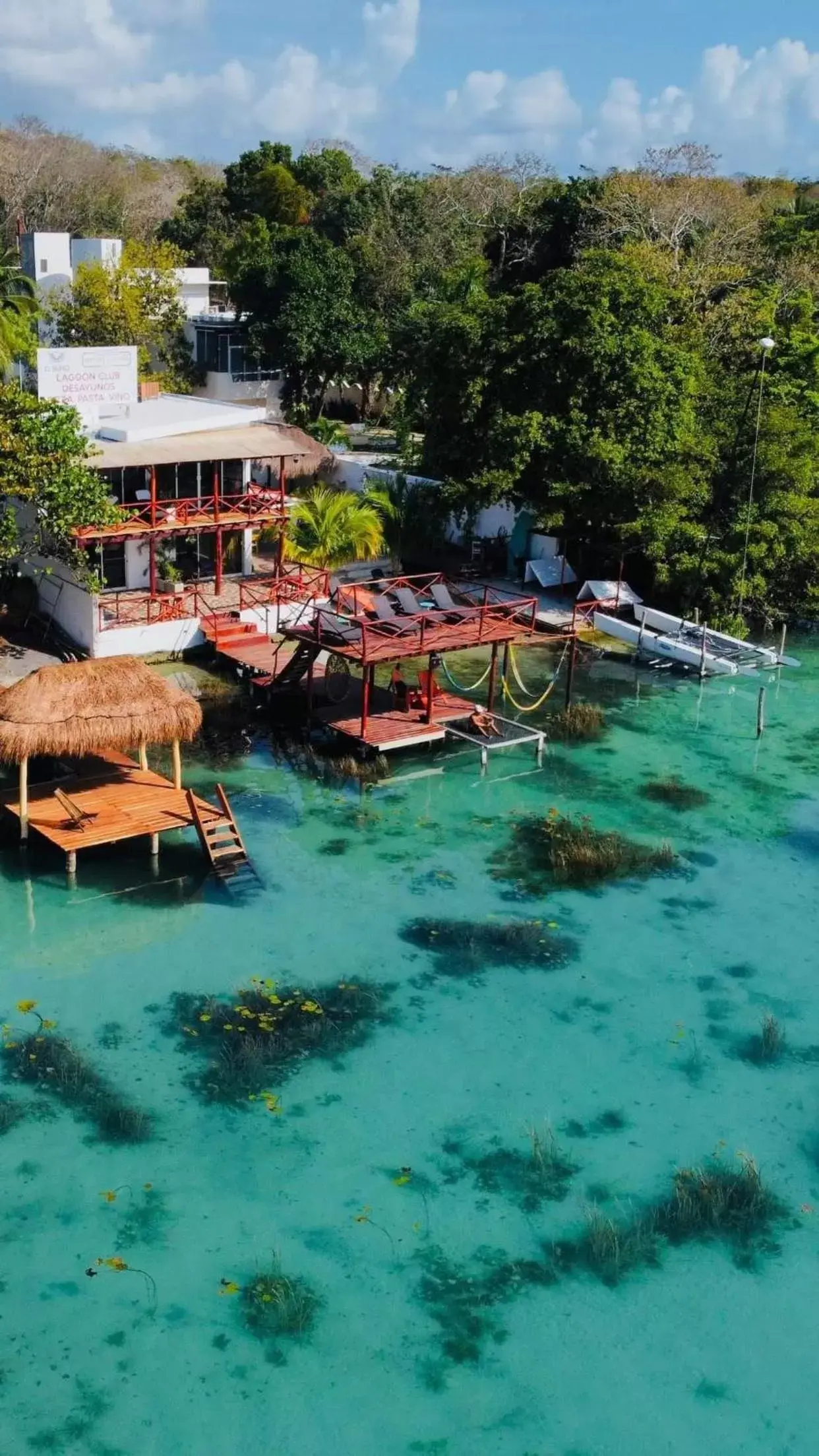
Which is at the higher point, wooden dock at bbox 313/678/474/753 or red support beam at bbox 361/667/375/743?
red support beam at bbox 361/667/375/743

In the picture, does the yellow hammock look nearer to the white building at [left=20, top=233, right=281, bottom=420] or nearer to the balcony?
the balcony

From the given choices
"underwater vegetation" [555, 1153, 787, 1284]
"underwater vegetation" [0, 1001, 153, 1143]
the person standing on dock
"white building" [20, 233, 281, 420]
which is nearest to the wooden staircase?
the person standing on dock

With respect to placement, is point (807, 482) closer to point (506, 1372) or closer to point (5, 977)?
point (5, 977)

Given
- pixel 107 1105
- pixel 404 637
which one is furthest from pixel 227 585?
pixel 107 1105

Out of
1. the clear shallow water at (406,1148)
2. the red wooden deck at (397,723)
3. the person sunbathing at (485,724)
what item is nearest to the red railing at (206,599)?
the red wooden deck at (397,723)

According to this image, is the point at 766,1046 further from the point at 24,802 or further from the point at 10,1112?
the point at 24,802

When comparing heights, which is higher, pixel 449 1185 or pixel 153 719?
pixel 153 719

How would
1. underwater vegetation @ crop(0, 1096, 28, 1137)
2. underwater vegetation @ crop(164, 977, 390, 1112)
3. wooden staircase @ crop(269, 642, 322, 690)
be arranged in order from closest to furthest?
underwater vegetation @ crop(0, 1096, 28, 1137) → underwater vegetation @ crop(164, 977, 390, 1112) → wooden staircase @ crop(269, 642, 322, 690)

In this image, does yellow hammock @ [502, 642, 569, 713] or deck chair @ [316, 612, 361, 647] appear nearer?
deck chair @ [316, 612, 361, 647]
